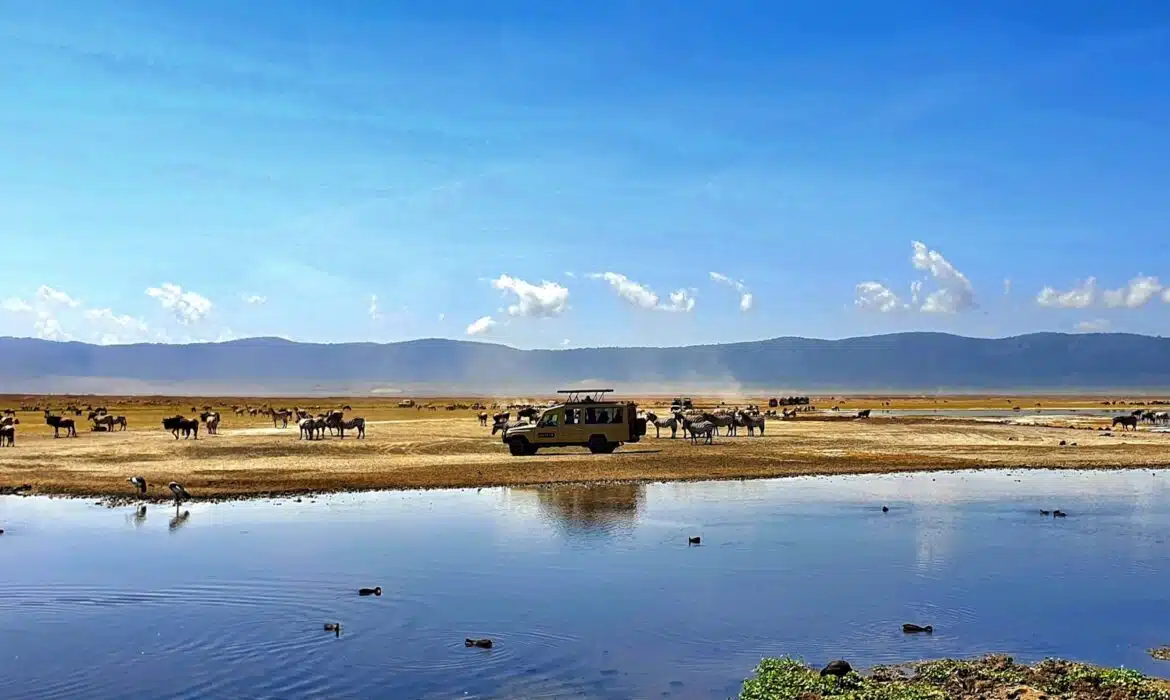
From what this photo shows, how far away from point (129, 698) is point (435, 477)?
20.9 meters

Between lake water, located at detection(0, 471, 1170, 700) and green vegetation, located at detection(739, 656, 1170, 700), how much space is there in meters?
0.65

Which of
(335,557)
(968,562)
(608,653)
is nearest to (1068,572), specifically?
(968,562)

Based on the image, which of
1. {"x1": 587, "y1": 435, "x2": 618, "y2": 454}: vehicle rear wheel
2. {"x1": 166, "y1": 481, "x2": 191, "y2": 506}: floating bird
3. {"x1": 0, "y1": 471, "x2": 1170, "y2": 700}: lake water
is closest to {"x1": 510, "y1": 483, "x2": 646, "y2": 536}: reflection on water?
{"x1": 0, "y1": 471, "x2": 1170, "y2": 700}: lake water

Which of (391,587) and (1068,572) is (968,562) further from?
(391,587)

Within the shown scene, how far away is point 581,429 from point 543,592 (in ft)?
78.1

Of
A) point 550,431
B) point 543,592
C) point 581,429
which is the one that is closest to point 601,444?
point 581,429

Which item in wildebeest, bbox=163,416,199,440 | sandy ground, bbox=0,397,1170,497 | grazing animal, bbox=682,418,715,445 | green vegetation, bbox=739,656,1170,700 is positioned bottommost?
green vegetation, bbox=739,656,1170,700

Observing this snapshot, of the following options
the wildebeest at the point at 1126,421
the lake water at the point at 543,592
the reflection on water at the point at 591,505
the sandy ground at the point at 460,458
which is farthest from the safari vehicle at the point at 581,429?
the wildebeest at the point at 1126,421

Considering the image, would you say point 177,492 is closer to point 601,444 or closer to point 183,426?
point 601,444

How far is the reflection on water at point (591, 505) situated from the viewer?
2250 cm

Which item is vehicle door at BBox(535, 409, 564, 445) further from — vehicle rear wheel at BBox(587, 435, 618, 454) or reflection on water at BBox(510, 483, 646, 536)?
reflection on water at BBox(510, 483, 646, 536)

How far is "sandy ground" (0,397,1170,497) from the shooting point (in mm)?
30844

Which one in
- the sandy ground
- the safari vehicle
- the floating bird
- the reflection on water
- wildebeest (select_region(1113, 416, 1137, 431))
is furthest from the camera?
wildebeest (select_region(1113, 416, 1137, 431))

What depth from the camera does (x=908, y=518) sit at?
2383 centimetres
